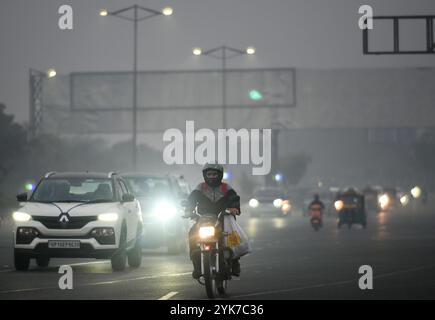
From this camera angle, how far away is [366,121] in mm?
87500

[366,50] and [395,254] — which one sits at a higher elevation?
[366,50]

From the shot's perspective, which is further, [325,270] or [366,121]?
[366,121]

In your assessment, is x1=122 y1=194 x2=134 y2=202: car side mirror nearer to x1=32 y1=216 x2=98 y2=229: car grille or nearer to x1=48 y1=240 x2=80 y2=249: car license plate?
x1=32 y1=216 x2=98 y2=229: car grille

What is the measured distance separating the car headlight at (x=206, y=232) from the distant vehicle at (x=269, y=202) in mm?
48140

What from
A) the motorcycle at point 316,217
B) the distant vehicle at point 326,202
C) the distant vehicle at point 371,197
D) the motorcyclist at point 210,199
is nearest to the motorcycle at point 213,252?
the motorcyclist at point 210,199

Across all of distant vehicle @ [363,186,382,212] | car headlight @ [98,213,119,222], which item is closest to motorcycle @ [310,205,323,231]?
car headlight @ [98,213,119,222]

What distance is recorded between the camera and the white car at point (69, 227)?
23.2 m

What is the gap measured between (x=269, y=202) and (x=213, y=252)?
4867 centimetres

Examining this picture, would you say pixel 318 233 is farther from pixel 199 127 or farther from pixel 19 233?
pixel 199 127
